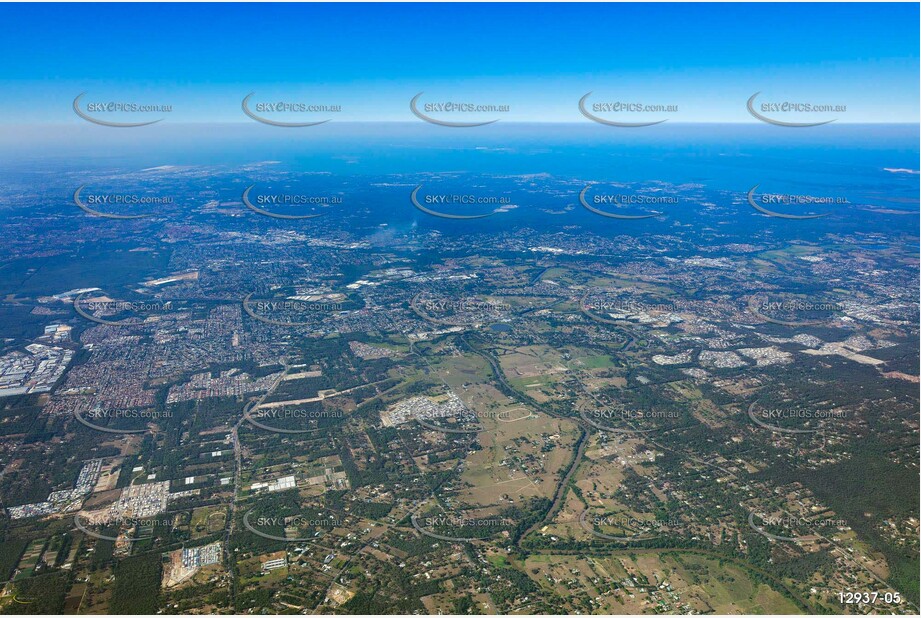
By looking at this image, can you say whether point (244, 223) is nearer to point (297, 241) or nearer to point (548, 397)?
point (297, 241)

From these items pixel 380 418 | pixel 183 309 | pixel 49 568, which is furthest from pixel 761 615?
pixel 183 309

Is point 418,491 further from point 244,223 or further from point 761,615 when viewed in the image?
point 244,223

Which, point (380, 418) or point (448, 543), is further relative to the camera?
point (380, 418)

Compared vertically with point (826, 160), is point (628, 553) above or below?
below

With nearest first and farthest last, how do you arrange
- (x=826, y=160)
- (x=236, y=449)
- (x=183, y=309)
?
(x=236, y=449)
(x=183, y=309)
(x=826, y=160)

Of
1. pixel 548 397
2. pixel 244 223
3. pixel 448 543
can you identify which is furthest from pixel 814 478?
pixel 244 223

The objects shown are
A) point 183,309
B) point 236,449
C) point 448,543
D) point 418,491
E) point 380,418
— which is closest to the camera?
point 448,543
